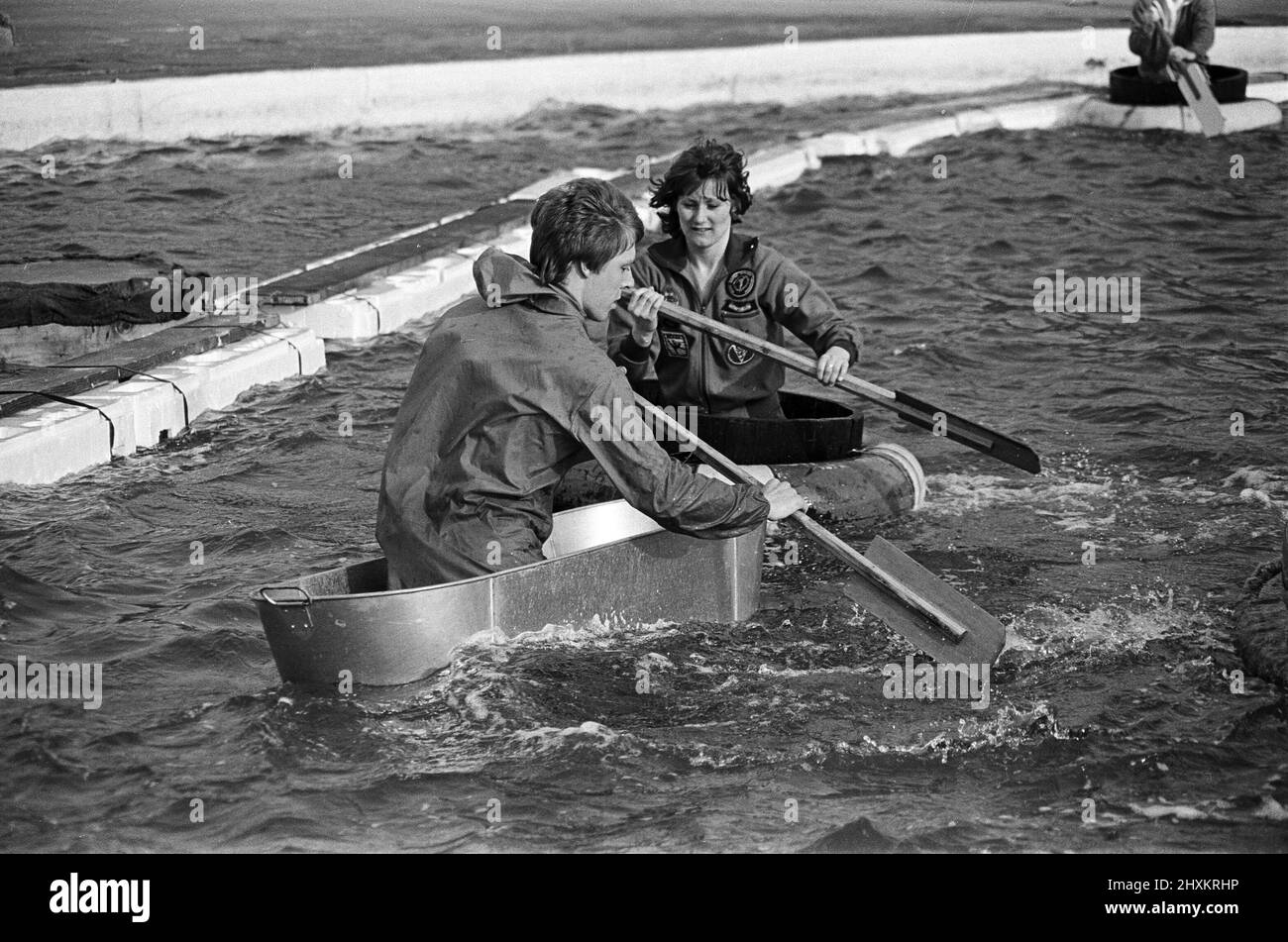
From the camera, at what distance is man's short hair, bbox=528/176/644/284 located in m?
4.17

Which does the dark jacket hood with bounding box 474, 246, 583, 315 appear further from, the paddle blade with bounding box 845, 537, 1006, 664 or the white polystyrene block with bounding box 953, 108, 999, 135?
the white polystyrene block with bounding box 953, 108, 999, 135

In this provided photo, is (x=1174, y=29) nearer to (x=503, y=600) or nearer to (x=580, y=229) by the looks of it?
(x=580, y=229)

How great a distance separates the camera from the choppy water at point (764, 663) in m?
3.83

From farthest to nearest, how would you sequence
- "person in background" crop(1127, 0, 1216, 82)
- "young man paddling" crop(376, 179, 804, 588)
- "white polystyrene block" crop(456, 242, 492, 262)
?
1. "person in background" crop(1127, 0, 1216, 82)
2. "white polystyrene block" crop(456, 242, 492, 262)
3. "young man paddling" crop(376, 179, 804, 588)

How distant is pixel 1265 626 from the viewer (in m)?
4.65

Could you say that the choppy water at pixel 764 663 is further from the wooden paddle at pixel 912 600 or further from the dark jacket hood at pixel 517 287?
the dark jacket hood at pixel 517 287

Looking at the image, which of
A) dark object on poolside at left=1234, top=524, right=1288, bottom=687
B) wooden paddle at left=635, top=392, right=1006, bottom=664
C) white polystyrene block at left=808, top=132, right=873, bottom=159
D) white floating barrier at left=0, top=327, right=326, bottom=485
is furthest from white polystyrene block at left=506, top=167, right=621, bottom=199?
dark object on poolside at left=1234, top=524, right=1288, bottom=687

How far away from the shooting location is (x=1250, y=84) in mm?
15273

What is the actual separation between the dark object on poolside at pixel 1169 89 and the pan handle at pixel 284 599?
10.7 m

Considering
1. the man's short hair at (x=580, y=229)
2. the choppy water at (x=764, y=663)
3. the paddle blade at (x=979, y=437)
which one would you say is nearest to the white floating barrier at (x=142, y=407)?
the choppy water at (x=764, y=663)
